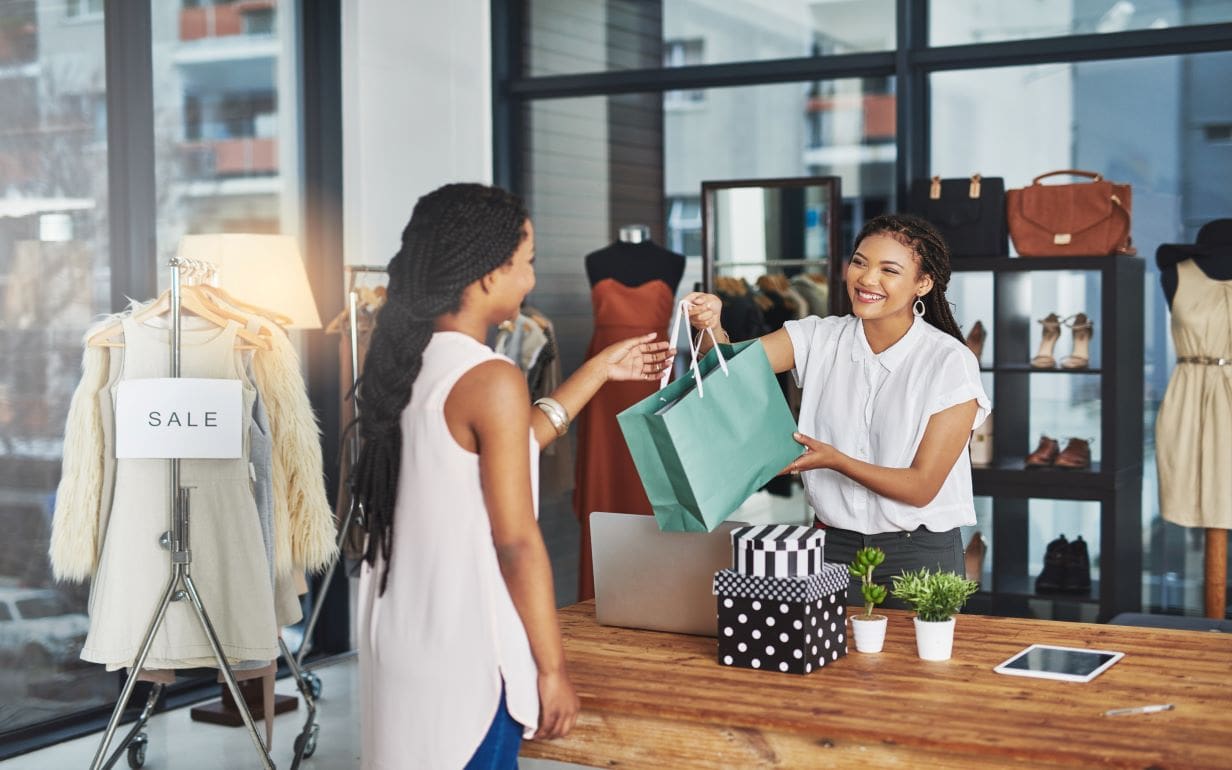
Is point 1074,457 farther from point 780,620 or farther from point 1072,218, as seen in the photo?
point 780,620

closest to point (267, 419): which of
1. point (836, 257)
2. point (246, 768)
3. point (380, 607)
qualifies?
point (246, 768)

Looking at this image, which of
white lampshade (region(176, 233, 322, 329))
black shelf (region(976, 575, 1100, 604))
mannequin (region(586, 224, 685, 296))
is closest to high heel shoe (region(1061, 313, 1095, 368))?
black shelf (region(976, 575, 1100, 604))

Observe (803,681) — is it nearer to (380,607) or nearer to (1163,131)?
(380,607)

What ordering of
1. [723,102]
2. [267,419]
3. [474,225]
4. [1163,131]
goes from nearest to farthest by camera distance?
[474,225] → [267,419] → [1163,131] → [723,102]

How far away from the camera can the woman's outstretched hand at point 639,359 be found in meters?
2.67

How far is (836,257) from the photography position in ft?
18.2

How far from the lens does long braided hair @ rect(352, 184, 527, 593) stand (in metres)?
2.07

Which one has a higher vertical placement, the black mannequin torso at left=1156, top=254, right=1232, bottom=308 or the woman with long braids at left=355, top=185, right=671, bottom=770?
the black mannequin torso at left=1156, top=254, right=1232, bottom=308

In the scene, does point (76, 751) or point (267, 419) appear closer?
point (267, 419)

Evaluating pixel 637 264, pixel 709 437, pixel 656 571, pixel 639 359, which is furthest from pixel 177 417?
pixel 637 264

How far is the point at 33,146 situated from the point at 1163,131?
400 cm

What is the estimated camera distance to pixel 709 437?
2.53 metres

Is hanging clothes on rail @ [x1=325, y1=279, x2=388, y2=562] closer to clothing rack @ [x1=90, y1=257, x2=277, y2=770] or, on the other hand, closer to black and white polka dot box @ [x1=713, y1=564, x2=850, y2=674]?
clothing rack @ [x1=90, y1=257, x2=277, y2=770]

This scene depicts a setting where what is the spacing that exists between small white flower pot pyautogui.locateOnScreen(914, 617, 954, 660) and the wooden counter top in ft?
0.08
